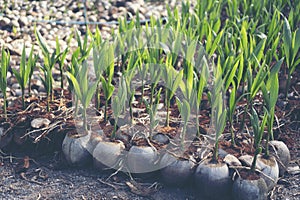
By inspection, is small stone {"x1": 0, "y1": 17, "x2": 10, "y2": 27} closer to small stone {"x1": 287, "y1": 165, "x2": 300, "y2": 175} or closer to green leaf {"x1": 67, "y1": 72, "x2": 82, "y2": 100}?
green leaf {"x1": 67, "y1": 72, "x2": 82, "y2": 100}

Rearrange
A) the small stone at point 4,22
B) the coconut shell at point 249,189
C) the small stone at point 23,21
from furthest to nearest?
the small stone at point 23,21 → the small stone at point 4,22 → the coconut shell at point 249,189

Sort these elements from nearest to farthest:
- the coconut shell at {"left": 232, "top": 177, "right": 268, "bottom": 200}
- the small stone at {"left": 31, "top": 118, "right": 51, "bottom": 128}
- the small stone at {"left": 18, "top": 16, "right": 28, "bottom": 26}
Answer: the coconut shell at {"left": 232, "top": 177, "right": 268, "bottom": 200} < the small stone at {"left": 31, "top": 118, "right": 51, "bottom": 128} < the small stone at {"left": 18, "top": 16, "right": 28, "bottom": 26}

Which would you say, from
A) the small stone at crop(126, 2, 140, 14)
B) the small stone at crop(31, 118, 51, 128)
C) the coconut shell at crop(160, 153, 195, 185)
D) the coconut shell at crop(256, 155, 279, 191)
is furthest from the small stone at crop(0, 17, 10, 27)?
the coconut shell at crop(256, 155, 279, 191)

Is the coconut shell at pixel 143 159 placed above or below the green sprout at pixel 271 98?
below

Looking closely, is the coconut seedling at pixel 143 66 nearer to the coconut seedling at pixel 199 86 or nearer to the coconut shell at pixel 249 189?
the coconut seedling at pixel 199 86

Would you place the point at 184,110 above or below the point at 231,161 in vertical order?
above

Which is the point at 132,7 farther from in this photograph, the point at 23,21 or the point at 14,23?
the point at 14,23

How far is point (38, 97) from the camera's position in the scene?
3.18 metres

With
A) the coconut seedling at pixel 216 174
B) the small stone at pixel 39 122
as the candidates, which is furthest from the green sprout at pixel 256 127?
the small stone at pixel 39 122

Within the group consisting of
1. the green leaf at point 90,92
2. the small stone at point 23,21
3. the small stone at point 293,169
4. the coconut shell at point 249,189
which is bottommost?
the small stone at point 293,169

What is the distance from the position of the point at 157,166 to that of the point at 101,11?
2.51 m

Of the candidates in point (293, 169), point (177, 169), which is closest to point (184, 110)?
point (177, 169)

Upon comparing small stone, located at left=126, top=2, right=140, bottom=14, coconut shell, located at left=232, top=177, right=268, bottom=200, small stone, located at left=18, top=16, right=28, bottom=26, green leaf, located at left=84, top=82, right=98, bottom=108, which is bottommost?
coconut shell, located at left=232, top=177, right=268, bottom=200

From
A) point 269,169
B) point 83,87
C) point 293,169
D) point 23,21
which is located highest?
point 83,87
